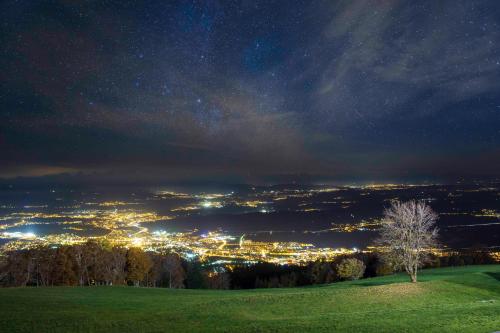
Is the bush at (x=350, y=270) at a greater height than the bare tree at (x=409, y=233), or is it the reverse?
the bare tree at (x=409, y=233)

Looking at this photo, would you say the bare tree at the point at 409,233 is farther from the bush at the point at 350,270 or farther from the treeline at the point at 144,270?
the bush at the point at 350,270

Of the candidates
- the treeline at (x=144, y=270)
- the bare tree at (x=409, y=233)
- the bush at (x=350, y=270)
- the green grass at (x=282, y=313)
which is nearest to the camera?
the green grass at (x=282, y=313)

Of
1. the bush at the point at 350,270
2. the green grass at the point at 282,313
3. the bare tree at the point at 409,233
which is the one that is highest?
the bare tree at the point at 409,233

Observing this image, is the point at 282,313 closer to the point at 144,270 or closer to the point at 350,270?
the point at 144,270

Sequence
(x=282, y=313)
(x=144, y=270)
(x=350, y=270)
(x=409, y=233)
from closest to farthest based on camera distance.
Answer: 1. (x=282, y=313)
2. (x=409, y=233)
3. (x=144, y=270)
4. (x=350, y=270)

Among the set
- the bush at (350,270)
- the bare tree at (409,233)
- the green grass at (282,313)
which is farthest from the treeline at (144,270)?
the green grass at (282,313)

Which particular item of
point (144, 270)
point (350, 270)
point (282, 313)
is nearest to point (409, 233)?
point (282, 313)

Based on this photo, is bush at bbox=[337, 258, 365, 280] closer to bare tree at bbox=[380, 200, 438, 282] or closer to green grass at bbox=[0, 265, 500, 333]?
bare tree at bbox=[380, 200, 438, 282]

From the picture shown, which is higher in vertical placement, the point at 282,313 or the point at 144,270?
the point at 282,313
